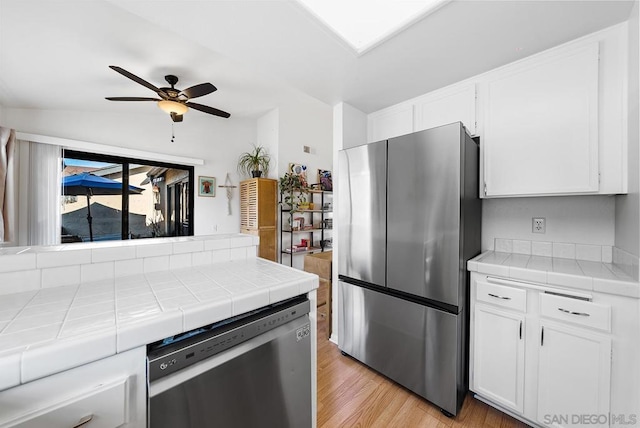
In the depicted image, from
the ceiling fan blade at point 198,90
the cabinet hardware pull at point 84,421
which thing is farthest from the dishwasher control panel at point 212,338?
the ceiling fan blade at point 198,90

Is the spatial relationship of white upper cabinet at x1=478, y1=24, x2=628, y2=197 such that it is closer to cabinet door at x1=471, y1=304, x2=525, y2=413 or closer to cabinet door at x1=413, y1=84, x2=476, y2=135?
cabinet door at x1=413, y1=84, x2=476, y2=135

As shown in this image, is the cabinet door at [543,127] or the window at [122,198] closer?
the cabinet door at [543,127]

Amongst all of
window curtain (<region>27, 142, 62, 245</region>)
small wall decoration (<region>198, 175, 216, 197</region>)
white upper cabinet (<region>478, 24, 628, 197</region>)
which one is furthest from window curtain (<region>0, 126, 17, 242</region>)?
white upper cabinet (<region>478, 24, 628, 197</region>)

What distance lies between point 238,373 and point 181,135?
4.14 meters

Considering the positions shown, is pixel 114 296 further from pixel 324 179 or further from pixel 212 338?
pixel 324 179

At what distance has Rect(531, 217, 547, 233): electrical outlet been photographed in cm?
182

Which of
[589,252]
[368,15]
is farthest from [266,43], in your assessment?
[589,252]

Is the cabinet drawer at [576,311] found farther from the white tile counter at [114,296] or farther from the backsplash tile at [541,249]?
the white tile counter at [114,296]

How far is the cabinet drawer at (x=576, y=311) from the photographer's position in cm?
121

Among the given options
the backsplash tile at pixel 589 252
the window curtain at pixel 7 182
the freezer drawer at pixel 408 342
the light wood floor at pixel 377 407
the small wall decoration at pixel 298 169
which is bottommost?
the light wood floor at pixel 377 407

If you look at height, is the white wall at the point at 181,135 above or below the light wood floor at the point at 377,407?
above

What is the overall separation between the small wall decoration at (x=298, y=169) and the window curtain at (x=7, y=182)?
11.1 feet

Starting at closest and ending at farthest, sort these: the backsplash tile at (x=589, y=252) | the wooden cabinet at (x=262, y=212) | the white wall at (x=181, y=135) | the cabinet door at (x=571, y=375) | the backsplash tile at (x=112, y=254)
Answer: the backsplash tile at (x=112, y=254) < the cabinet door at (x=571, y=375) < the backsplash tile at (x=589, y=252) < the white wall at (x=181, y=135) < the wooden cabinet at (x=262, y=212)

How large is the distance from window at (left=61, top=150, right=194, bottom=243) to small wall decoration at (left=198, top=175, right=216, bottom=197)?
0.16 m
